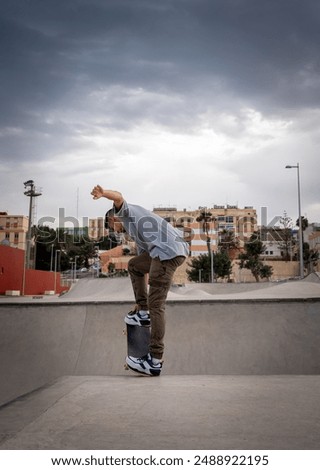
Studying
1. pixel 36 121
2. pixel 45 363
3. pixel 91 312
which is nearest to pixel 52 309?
pixel 91 312

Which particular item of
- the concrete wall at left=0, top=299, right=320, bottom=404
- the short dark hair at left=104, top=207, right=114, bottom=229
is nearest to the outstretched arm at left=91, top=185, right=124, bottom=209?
the short dark hair at left=104, top=207, right=114, bottom=229

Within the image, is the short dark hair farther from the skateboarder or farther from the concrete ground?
the concrete ground

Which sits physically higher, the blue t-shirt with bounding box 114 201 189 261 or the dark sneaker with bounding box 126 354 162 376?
the blue t-shirt with bounding box 114 201 189 261

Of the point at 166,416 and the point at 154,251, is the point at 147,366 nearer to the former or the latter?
the point at 154,251

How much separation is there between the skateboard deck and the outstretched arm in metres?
1.20

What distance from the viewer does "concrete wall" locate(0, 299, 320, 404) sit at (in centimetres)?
529

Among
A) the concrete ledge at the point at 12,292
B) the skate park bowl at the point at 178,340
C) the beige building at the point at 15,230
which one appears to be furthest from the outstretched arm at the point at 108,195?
the beige building at the point at 15,230

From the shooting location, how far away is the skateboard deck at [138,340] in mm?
3824

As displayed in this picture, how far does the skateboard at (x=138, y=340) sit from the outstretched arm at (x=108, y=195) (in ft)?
3.92

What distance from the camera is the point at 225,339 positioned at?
5.77 meters

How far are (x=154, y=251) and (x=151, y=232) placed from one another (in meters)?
0.18

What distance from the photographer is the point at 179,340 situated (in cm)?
584

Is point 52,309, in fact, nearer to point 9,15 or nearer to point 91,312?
point 91,312

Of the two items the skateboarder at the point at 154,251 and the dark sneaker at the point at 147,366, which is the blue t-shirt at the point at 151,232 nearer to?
the skateboarder at the point at 154,251
